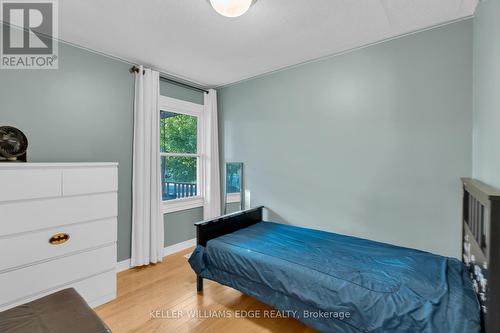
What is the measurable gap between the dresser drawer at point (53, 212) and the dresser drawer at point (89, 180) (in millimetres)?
60

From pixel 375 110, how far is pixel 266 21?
→ 139 centimetres

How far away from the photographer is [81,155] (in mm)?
2547

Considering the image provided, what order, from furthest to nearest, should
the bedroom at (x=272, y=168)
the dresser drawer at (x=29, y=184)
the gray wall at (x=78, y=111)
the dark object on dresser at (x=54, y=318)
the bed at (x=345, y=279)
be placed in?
the gray wall at (x=78, y=111)
the dresser drawer at (x=29, y=184)
the bedroom at (x=272, y=168)
the bed at (x=345, y=279)
the dark object on dresser at (x=54, y=318)

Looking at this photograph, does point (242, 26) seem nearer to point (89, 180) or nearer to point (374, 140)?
point (374, 140)

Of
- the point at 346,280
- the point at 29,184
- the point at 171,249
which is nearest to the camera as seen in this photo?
the point at 346,280

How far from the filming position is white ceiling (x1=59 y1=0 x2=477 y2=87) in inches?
72.6

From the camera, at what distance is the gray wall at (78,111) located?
2.20 metres

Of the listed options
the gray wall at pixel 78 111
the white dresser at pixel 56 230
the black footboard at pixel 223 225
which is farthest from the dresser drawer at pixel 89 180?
the black footboard at pixel 223 225

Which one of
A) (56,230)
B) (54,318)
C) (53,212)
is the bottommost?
(54,318)

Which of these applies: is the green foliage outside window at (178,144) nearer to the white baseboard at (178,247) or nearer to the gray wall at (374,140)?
the white baseboard at (178,247)

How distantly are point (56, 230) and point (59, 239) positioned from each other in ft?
0.26

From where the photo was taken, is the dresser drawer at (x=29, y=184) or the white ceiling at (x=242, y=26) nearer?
the dresser drawer at (x=29, y=184)

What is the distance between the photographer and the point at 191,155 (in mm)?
3674

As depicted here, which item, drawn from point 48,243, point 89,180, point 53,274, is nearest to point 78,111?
point 89,180
